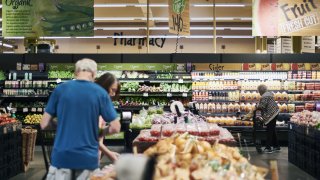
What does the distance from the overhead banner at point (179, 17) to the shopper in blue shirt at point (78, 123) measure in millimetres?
7929

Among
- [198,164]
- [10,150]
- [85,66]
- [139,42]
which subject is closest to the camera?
[198,164]

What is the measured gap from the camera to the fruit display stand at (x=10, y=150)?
802 centimetres

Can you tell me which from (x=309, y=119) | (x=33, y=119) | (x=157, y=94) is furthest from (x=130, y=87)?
(x=309, y=119)

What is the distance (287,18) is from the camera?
1125 cm

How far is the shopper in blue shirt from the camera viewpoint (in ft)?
12.1

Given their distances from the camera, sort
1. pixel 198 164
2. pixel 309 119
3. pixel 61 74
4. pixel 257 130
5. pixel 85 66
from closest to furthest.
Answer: pixel 198 164, pixel 85 66, pixel 309 119, pixel 257 130, pixel 61 74

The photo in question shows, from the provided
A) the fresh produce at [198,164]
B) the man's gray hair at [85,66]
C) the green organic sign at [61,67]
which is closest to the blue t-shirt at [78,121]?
the man's gray hair at [85,66]

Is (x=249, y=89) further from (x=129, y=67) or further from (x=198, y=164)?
(x=198, y=164)

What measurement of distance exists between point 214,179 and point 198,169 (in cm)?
25

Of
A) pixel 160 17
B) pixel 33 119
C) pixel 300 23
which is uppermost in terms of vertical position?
pixel 160 17

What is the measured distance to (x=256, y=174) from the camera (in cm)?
306

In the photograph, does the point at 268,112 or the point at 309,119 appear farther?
the point at 268,112

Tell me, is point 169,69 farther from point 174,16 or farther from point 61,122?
point 61,122

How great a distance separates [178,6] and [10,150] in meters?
5.61
